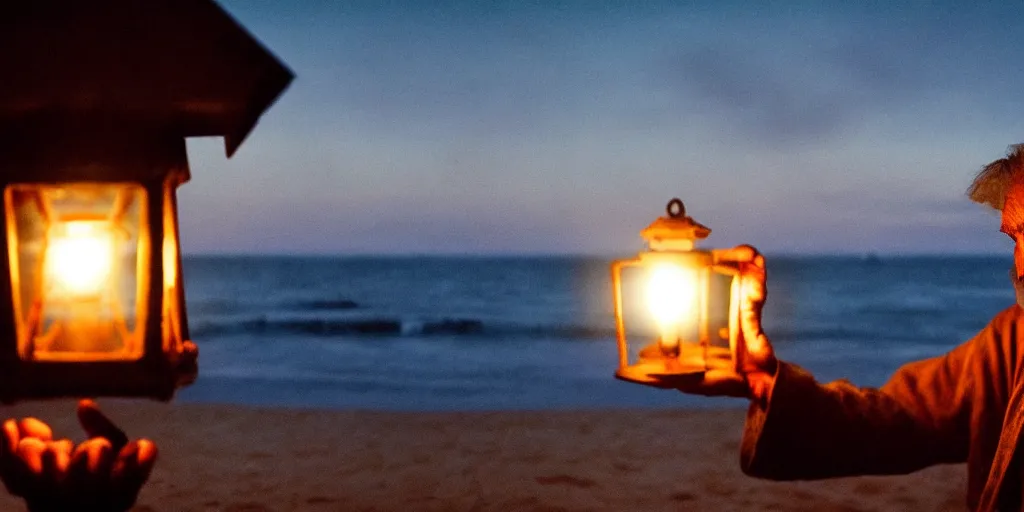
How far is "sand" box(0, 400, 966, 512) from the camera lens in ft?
21.6

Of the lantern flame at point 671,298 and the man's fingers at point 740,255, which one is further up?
the man's fingers at point 740,255

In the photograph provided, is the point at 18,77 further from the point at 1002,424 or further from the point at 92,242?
the point at 1002,424

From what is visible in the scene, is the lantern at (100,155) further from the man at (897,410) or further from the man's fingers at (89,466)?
the man at (897,410)

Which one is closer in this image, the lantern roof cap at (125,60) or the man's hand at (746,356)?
the lantern roof cap at (125,60)

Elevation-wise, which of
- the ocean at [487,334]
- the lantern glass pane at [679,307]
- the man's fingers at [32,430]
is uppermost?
the lantern glass pane at [679,307]

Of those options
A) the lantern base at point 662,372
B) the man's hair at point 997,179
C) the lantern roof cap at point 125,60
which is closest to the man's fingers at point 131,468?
the lantern roof cap at point 125,60

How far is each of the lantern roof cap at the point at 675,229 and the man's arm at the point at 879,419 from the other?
17.9 inches

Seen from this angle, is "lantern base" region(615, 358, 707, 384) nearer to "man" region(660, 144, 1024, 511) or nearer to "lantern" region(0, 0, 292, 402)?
"man" region(660, 144, 1024, 511)

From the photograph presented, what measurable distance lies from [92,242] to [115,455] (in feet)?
1.57

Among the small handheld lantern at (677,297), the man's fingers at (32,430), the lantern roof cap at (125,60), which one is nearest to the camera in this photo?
the lantern roof cap at (125,60)

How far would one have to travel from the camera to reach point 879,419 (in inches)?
106

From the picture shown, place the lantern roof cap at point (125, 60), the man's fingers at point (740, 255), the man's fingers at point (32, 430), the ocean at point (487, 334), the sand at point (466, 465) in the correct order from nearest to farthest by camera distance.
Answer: the lantern roof cap at point (125, 60) < the man's fingers at point (32, 430) < the man's fingers at point (740, 255) < the sand at point (466, 465) < the ocean at point (487, 334)

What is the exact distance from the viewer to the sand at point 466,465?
657 centimetres

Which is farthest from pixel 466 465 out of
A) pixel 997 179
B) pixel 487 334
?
pixel 487 334
